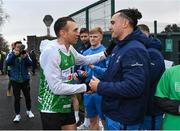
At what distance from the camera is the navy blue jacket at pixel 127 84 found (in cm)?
392

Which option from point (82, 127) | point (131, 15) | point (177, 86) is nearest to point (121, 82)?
point (177, 86)

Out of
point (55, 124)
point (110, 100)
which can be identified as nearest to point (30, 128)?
point (55, 124)

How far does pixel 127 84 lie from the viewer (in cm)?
390

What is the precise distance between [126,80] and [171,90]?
0.41 m

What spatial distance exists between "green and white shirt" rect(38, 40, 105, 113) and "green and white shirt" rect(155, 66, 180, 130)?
1.07 m

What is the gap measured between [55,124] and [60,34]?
103 centimetres

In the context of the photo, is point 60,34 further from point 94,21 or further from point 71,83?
point 94,21

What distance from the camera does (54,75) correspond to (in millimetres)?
4734

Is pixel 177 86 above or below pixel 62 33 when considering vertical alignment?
below

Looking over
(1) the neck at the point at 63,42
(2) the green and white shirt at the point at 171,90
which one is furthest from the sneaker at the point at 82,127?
(2) the green and white shirt at the point at 171,90

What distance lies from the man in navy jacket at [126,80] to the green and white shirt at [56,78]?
0.60m

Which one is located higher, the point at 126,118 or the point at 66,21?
the point at 66,21

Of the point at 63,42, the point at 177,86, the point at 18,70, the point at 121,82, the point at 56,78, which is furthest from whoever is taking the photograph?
the point at 18,70

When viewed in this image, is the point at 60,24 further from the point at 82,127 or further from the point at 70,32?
the point at 82,127
